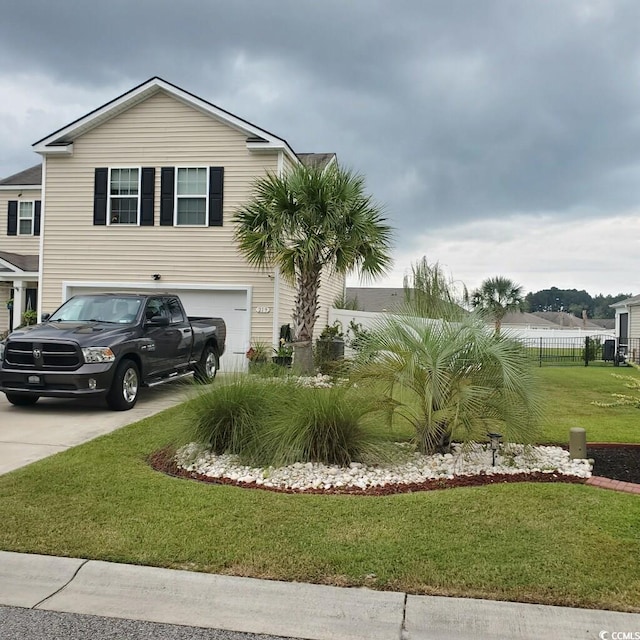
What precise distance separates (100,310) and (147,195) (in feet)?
20.0

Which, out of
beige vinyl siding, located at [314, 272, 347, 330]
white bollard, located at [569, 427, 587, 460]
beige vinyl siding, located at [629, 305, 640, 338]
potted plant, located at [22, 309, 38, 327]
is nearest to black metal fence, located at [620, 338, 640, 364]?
beige vinyl siding, located at [629, 305, 640, 338]

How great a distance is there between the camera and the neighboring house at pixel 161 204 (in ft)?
50.4

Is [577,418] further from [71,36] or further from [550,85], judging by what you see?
[71,36]

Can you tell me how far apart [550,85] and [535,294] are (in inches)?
3260

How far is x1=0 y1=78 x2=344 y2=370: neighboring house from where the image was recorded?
50.4 feet

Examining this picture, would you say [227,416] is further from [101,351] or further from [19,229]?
[19,229]

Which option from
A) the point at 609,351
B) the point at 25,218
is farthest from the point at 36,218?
the point at 609,351

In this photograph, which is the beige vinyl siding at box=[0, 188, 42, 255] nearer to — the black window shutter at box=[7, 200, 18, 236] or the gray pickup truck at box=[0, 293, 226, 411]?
the black window shutter at box=[7, 200, 18, 236]

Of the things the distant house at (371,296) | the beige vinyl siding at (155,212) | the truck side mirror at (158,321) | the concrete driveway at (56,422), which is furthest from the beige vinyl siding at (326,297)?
the distant house at (371,296)

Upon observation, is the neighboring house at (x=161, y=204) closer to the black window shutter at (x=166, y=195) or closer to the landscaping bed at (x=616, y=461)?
the black window shutter at (x=166, y=195)

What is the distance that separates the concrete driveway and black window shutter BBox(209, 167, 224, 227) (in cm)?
574

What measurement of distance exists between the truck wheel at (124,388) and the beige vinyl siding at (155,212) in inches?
228

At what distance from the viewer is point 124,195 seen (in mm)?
15984

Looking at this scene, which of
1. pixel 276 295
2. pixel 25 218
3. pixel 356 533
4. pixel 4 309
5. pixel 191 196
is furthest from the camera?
pixel 25 218
